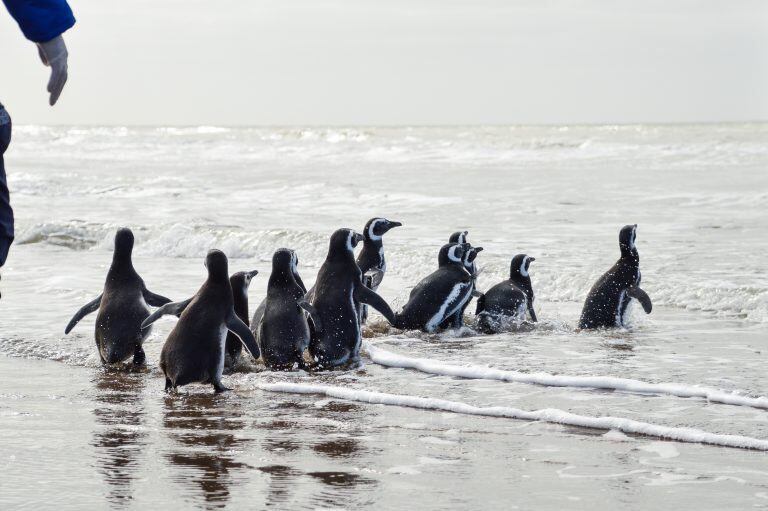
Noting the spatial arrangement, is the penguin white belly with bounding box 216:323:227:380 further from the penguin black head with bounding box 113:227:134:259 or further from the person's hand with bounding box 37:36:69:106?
the person's hand with bounding box 37:36:69:106

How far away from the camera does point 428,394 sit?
18.5ft

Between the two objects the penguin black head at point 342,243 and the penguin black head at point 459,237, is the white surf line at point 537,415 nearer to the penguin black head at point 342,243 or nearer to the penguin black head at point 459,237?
the penguin black head at point 342,243

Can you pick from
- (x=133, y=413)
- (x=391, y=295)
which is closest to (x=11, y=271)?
(x=391, y=295)

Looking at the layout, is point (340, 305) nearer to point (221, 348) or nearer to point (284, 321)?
point (284, 321)

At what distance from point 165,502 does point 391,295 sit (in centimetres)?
631

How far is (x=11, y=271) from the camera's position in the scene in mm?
11562

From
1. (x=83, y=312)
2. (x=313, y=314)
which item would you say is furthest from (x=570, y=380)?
(x=83, y=312)

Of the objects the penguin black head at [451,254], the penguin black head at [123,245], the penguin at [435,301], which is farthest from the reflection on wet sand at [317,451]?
the penguin black head at [451,254]

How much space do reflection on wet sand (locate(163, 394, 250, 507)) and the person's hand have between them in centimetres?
145

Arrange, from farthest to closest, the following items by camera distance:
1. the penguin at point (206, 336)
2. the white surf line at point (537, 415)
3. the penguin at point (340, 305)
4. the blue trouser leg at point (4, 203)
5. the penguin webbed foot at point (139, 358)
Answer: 1. the penguin webbed foot at point (139, 358)
2. the penguin at point (340, 305)
3. the penguin at point (206, 336)
4. the white surf line at point (537, 415)
5. the blue trouser leg at point (4, 203)

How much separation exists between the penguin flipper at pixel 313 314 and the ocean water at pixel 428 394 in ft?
1.17

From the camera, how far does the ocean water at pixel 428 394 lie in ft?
A: 12.8

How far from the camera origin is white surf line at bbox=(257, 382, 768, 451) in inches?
179

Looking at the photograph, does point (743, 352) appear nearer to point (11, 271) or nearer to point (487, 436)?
point (487, 436)
